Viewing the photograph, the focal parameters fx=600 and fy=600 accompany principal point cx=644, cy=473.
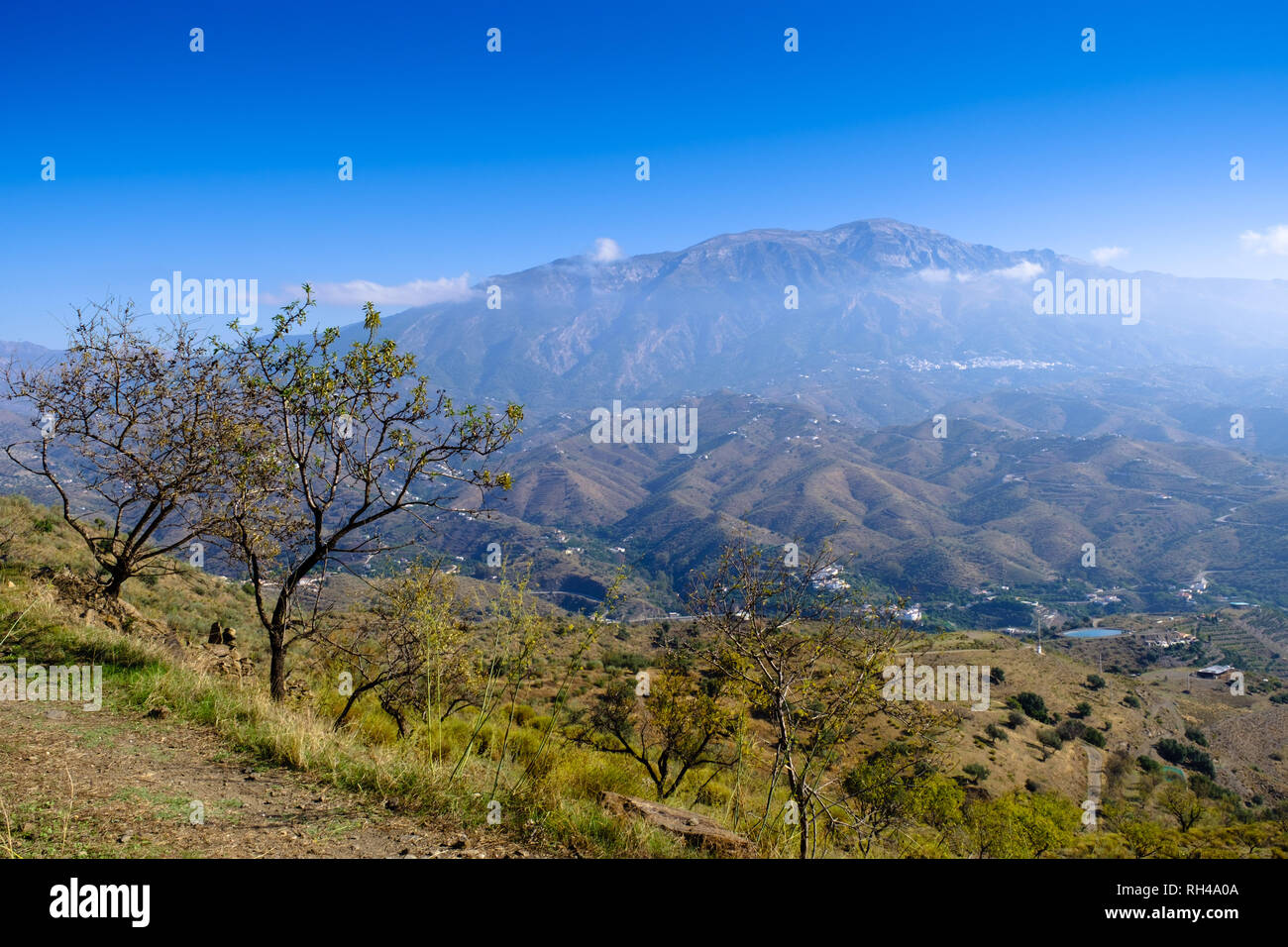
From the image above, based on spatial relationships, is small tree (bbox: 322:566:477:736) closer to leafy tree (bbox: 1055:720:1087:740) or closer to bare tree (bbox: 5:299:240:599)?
bare tree (bbox: 5:299:240:599)

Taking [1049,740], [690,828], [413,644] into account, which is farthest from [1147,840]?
[413,644]

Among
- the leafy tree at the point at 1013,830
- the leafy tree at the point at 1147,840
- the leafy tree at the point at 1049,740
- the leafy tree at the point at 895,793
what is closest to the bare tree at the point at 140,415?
the leafy tree at the point at 895,793

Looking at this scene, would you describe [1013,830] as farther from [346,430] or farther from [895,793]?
[346,430]

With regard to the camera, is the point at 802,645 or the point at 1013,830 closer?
A: the point at 802,645

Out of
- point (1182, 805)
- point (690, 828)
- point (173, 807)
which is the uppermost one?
point (173, 807)

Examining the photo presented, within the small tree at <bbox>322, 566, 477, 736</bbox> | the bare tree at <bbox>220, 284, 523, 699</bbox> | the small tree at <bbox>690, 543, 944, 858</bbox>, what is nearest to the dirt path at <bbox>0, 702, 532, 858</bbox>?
the small tree at <bbox>322, 566, 477, 736</bbox>

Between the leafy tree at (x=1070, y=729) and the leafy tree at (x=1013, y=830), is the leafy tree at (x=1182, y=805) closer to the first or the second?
the leafy tree at (x=1070, y=729)
